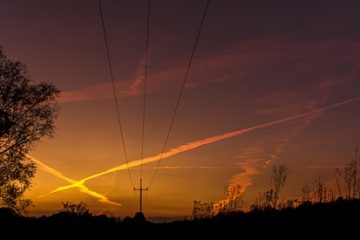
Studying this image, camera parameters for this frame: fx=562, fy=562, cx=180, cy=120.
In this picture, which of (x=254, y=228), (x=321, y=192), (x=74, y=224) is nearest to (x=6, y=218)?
(x=74, y=224)

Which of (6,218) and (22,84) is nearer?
(6,218)

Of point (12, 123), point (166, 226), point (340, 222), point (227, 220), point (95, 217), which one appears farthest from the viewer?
point (12, 123)

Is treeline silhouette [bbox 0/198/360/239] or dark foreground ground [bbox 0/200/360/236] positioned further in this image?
treeline silhouette [bbox 0/198/360/239]

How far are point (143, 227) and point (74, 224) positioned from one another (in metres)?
4.23

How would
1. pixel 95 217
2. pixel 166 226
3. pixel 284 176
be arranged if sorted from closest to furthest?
pixel 166 226
pixel 95 217
pixel 284 176

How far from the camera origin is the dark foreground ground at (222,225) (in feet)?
74.5

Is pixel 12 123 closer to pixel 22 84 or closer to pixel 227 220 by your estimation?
pixel 22 84

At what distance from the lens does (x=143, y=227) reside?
3488cm

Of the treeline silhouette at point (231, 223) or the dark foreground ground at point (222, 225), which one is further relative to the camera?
the treeline silhouette at point (231, 223)

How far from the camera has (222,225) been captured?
1126 inches

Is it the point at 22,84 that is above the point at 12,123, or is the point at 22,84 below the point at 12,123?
above

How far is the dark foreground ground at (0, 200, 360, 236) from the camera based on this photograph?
2270 centimetres

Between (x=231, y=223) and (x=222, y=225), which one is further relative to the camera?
(x=222, y=225)

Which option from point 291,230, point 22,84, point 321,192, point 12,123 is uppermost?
point 22,84
